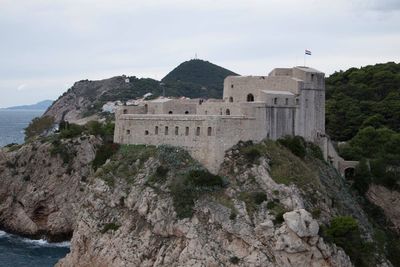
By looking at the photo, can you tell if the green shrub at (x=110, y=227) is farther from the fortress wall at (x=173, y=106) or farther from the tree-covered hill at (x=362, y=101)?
the tree-covered hill at (x=362, y=101)

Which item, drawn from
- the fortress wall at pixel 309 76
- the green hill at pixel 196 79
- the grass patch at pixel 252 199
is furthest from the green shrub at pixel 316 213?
the green hill at pixel 196 79

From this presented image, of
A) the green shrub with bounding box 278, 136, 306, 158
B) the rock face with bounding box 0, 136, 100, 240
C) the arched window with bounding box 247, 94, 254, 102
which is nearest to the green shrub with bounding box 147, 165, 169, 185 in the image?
the green shrub with bounding box 278, 136, 306, 158

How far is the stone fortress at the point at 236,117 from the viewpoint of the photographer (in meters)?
46.4

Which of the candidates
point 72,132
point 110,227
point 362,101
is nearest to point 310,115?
point 110,227

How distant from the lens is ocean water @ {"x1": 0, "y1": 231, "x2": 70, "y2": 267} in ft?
176

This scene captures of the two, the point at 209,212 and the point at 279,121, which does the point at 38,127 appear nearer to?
the point at 279,121

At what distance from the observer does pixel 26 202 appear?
6281 centimetres

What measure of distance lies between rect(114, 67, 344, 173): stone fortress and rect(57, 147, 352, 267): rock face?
76.7 inches

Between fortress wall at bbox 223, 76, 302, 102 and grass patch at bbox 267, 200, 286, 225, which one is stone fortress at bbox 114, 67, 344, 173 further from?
grass patch at bbox 267, 200, 286, 225

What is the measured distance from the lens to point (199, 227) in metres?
42.7

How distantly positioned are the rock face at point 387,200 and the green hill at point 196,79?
274 ft

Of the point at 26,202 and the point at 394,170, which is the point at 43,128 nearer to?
the point at 26,202

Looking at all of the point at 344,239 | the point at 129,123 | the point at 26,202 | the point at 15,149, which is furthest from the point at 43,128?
the point at 344,239

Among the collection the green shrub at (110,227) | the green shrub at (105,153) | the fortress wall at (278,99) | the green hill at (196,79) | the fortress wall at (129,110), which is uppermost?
the green hill at (196,79)
